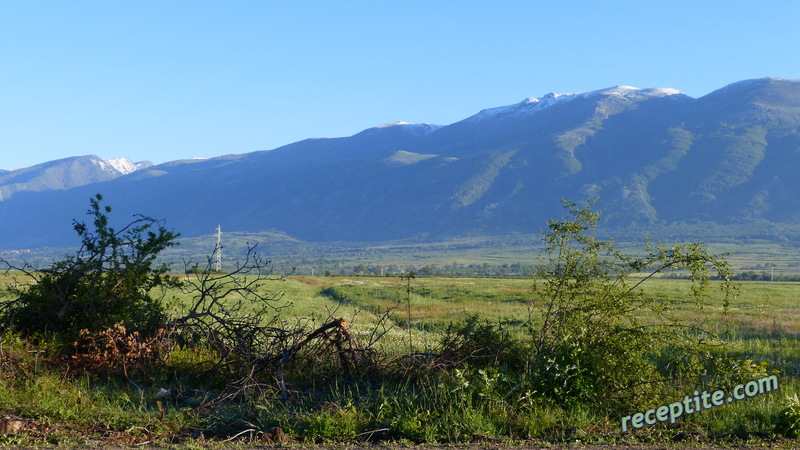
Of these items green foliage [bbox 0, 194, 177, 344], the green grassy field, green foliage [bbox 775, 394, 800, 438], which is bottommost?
green foliage [bbox 775, 394, 800, 438]

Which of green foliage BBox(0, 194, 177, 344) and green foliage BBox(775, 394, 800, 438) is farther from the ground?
green foliage BBox(0, 194, 177, 344)

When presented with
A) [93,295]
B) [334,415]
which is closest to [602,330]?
[334,415]

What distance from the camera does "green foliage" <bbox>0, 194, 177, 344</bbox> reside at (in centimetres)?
1084

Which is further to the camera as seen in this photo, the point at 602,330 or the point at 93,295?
the point at 93,295

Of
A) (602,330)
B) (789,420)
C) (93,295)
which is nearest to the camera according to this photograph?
(789,420)

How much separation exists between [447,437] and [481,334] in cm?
303

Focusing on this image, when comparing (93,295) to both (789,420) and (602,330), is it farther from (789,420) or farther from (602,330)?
(789,420)

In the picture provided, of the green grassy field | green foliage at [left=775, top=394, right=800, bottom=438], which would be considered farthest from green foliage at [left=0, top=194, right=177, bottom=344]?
green foliage at [left=775, top=394, right=800, bottom=438]

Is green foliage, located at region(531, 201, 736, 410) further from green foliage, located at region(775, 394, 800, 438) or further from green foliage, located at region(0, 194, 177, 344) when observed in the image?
green foliage, located at region(0, 194, 177, 344)

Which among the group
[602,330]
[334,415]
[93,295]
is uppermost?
[93,295]

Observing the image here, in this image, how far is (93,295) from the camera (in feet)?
36.0

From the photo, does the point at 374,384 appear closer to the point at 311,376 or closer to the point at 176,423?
the point at 311,376

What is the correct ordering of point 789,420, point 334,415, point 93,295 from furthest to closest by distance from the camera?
point 93,295 → point 334,415 → point 789,420

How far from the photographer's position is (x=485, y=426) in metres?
8.16
